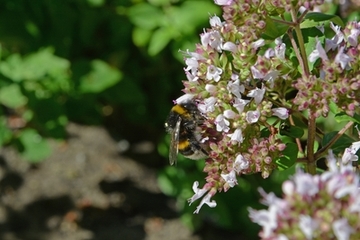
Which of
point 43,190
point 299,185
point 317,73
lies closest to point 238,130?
point 317,73

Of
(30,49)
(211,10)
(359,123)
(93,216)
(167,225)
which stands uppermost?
(30,49)

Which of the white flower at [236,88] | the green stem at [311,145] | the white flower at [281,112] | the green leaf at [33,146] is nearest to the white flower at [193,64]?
the white flower at [236,88]

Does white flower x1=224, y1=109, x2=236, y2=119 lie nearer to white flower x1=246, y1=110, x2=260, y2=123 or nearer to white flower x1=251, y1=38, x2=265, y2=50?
white flower x1=246, y1=110, x2=260, y2=123

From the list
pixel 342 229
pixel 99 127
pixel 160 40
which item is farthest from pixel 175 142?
pixel 99 127

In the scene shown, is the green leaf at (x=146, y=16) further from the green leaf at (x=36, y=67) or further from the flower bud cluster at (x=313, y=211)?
the flower bud cluster at (x=313, y=211)

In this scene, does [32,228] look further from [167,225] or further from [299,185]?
[299,185]

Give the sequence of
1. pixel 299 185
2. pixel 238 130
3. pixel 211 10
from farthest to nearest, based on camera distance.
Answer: pixel 211 10
pixel 238 130
pixel 299 185

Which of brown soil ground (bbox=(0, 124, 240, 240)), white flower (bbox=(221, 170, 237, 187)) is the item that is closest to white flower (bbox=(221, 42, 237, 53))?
white flower (bbox=(221, 170, 237, 187))
